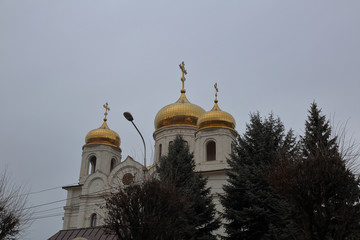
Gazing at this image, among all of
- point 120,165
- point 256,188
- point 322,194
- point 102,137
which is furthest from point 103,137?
point 322,194

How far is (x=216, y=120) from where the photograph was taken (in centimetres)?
2695

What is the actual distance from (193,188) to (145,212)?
19.8 feet

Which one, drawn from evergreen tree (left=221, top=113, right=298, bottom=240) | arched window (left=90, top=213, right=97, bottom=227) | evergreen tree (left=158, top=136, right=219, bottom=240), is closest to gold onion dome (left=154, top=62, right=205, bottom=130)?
arched window (left=90, top=213, right=97, bottom=227)

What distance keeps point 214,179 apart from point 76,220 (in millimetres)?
9944

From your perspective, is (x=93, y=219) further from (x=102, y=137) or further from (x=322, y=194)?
(x=322, y=194)

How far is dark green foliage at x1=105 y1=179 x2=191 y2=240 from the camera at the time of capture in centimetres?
1110

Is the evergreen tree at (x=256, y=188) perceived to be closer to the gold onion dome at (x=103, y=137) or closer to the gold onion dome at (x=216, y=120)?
the gold onion dome at (x=216, y=120)

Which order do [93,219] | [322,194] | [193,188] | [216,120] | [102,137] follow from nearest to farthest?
[322,194]
[193,188]
[216,120]
[93,219]
[102,137]

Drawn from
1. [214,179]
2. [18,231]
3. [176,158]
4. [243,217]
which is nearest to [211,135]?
[214,179]

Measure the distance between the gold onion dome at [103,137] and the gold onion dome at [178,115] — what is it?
351 centimetres

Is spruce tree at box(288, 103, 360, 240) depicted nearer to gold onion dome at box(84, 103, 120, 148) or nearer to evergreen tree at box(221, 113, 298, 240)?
evergreen tree at box(221, 113, 298, 240)

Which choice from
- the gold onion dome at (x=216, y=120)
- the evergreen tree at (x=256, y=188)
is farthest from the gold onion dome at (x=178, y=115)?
the evergreen tree at (x=256, y=188)

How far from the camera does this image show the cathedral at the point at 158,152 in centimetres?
2602

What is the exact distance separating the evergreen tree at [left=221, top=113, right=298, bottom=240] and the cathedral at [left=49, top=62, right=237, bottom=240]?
727cm
